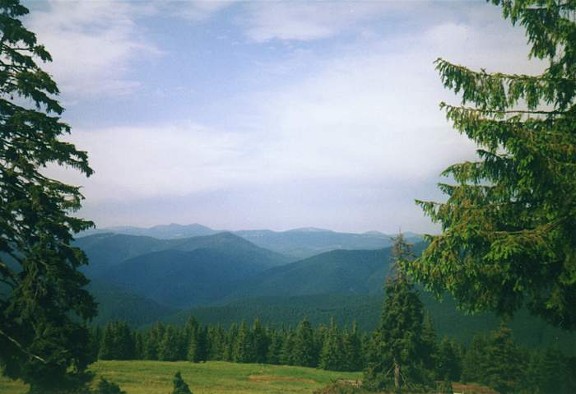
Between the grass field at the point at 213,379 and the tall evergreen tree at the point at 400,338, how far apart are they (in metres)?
17.3

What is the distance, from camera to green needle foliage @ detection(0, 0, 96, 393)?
1055 cm

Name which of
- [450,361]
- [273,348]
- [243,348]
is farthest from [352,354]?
[243,348]

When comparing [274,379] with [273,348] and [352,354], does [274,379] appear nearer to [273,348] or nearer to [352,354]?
[352,354]

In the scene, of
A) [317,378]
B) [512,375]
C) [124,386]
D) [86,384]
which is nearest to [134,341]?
[317,378]

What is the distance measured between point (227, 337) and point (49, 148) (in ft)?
322

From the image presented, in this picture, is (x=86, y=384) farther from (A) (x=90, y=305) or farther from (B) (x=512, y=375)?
(B) (x=512, y=375)

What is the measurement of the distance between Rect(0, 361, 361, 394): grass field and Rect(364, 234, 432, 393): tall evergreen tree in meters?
17.3

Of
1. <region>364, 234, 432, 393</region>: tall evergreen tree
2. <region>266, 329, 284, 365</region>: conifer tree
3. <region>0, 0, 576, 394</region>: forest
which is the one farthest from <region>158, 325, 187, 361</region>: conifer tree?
<region>0, 0, 576, 394</region>: forest

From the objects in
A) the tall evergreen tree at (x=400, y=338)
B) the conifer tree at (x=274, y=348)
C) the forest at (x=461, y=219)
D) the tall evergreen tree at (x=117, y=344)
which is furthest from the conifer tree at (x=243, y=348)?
the forest at (x=461, y=219)

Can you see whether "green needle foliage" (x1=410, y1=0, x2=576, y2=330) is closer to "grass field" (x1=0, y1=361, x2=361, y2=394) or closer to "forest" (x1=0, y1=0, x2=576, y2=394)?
"forest" (x1=0, y1=0, x2=576, y2=394)

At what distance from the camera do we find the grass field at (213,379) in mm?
43469

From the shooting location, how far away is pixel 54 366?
34.5ft

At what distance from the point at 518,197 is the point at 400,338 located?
27.2 m

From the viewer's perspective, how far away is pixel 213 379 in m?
58.1
